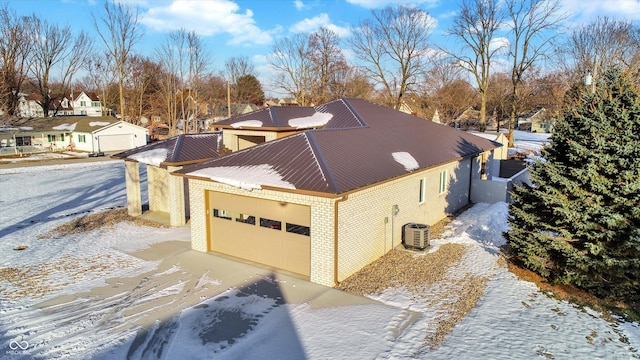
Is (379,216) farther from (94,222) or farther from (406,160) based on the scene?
(94,222)

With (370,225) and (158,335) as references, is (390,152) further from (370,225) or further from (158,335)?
(158,335)

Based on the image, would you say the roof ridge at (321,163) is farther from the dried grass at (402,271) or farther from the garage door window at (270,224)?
the dried grass at (402,271)

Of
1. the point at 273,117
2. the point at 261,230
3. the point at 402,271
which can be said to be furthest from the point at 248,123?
the point at 402,271

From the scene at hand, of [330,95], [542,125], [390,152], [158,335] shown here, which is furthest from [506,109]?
[158,335]

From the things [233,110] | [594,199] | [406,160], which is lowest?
[594,199]

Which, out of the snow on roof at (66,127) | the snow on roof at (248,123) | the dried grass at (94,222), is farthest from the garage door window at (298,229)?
the snow on roof at (66,127)
